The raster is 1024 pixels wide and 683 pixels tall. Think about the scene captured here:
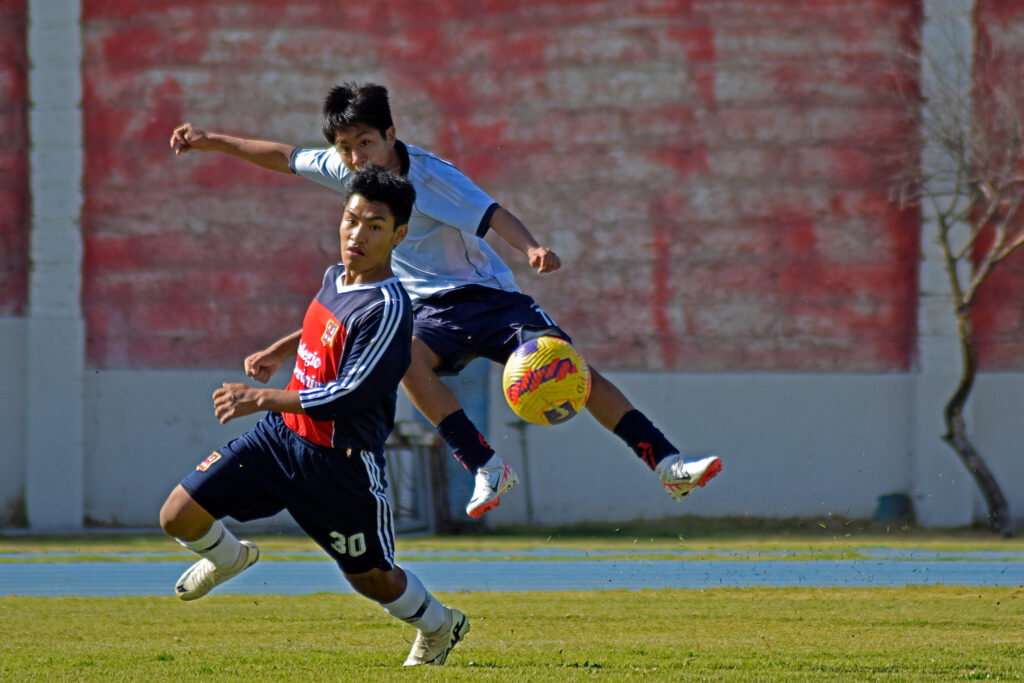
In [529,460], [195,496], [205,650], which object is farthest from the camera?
[529,460]

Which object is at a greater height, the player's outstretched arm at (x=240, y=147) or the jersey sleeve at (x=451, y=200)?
the player's outstretched arm at (x=240, y=147)

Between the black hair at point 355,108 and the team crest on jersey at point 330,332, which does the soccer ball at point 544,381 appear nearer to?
the team crest on jersey at point 330,332

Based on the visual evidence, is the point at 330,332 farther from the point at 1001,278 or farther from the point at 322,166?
the point at 1001,278

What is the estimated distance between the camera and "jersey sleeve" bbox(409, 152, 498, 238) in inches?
221

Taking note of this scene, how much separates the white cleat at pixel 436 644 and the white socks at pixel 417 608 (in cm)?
4

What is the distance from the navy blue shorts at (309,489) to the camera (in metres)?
4.90

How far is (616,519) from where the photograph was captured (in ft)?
42.1

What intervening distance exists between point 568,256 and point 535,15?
2414 millimetres

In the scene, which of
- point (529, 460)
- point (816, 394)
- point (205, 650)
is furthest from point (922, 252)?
point (205, 650)

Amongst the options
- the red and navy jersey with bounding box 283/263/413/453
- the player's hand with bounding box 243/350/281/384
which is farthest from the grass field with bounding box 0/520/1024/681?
the player's hand with bounding box 243/350/281/384

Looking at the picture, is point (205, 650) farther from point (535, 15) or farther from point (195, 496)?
point (535, 15)

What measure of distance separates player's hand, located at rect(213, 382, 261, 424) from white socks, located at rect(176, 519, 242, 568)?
840mm

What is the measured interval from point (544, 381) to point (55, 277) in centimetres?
874

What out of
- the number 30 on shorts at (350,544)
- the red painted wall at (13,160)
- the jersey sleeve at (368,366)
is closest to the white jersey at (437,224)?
the jersey sleeve at (368,366)
